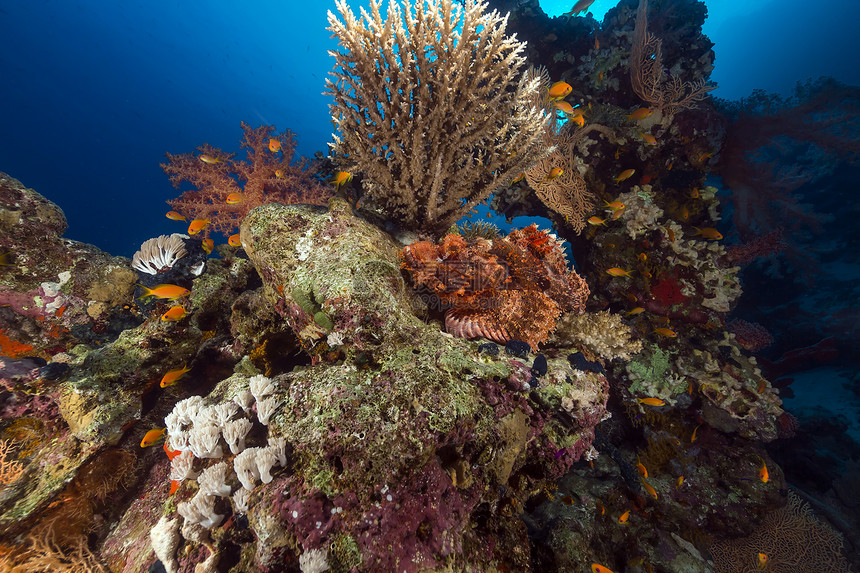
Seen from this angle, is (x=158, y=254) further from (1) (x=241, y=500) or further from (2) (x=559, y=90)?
(2) (x=559, y=90)

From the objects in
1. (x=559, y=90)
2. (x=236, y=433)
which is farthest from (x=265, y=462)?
(x=559, y=90)

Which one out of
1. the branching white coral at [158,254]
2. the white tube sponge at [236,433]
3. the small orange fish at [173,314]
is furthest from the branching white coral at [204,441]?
the branching white coral at [158,254]

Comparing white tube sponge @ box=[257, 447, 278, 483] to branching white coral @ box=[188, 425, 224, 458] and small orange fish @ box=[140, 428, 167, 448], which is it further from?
Answer: small orange fish @ box=[140, 428, 167, 448]

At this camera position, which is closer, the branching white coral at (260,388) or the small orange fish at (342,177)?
the branching white coral at (260,388)

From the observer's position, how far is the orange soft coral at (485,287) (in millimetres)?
2938

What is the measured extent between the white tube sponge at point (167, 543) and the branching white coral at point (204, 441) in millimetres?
463

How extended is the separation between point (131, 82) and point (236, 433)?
9037cm

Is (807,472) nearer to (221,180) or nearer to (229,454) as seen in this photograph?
(229,454)

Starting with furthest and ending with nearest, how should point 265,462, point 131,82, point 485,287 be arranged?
point 131,82 < point 485,287 < point 265,462

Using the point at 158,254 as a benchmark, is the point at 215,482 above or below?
below

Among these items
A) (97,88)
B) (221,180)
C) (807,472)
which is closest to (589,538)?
(807,472)

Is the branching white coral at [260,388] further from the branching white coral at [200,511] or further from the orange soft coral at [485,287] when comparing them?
the orange soft coral at [485,287]

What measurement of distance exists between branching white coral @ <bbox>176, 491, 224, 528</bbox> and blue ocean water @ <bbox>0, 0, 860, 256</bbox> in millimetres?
38651

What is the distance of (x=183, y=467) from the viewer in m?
2.18
